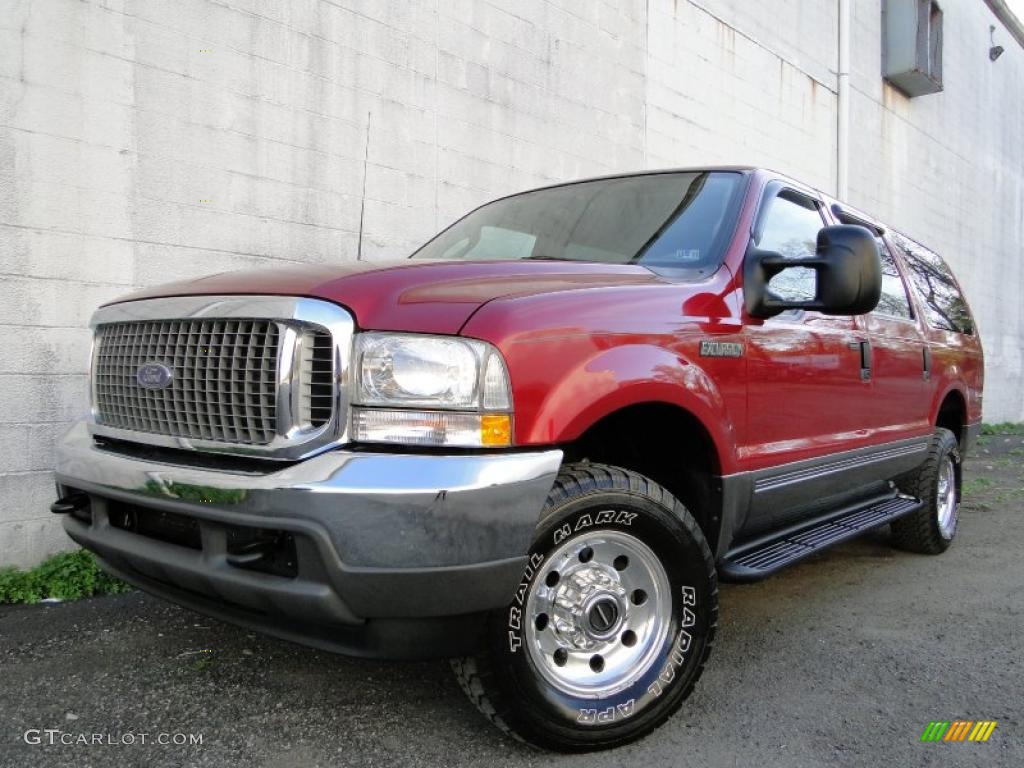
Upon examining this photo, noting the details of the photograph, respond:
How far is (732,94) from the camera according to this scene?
30.1ft

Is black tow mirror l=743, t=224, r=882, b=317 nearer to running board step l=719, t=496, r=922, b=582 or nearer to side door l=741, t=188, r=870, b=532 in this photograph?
side door l=741, t=188, r=870, b=532

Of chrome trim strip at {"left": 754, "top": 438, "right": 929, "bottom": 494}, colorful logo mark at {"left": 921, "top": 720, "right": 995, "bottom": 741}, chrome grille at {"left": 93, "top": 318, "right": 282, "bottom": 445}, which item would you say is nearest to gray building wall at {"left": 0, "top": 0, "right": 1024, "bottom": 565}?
chrome grille at {"left": 93, "top": 318, "right": 282, "bottom": 445}

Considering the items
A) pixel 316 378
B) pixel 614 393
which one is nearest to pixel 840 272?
pixel 614 393

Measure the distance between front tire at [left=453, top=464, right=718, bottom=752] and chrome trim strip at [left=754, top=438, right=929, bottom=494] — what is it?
0.64 metres

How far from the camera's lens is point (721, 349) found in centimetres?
277

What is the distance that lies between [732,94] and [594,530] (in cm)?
813

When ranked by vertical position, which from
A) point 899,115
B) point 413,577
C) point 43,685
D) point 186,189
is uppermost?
point 899,115

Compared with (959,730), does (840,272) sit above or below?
above

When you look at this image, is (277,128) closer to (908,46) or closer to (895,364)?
(895,364)

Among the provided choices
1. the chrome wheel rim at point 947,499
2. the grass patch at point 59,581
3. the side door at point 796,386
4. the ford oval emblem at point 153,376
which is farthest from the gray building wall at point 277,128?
the chrome wheel rim at point 947,499

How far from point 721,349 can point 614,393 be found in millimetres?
636

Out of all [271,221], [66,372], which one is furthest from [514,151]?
[66,372]

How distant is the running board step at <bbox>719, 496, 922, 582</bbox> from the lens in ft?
9.45

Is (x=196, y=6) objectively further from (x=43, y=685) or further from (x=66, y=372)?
(x=43, y=685)
